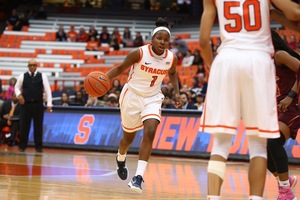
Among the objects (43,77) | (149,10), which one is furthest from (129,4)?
(43,77)

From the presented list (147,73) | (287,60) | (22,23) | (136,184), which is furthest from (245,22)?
(22,23)

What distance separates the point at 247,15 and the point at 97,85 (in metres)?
3.67

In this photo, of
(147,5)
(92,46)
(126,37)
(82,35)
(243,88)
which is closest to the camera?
(243,88)

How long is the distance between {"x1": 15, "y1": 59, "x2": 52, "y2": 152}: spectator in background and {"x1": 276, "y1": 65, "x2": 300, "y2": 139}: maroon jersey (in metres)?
9.01

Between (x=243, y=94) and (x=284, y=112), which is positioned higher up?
(x=243, y=94)

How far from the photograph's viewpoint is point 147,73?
970 cm

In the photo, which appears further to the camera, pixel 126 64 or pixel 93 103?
pixel 93 103

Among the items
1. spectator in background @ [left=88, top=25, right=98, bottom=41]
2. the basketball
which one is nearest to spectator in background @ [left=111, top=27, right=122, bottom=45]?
spectator in background @ [left=88, top=25, right=98, bottom=41]

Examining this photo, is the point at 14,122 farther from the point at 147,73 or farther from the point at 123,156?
the point at 147,73

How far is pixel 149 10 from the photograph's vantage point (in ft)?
112

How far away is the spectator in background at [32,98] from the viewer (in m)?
16.3

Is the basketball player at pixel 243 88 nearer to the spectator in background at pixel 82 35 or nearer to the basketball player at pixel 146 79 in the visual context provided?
the basketball player at pixel 146 79

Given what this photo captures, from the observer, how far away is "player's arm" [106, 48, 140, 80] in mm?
9398

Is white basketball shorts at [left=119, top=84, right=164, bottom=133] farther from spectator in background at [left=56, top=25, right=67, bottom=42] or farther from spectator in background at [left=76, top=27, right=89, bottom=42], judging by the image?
spectator in background at [left=56, top=25, right=67, bottom=42]
